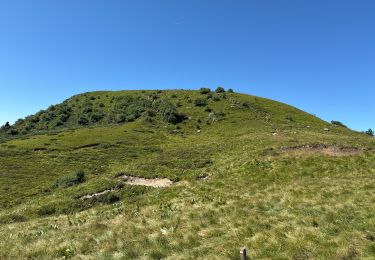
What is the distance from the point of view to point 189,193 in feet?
87.3

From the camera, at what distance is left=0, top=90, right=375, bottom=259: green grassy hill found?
12719 millimetres

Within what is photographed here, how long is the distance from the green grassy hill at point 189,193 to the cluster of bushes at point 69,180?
156mm

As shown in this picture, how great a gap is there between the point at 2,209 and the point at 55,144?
87.2 feet

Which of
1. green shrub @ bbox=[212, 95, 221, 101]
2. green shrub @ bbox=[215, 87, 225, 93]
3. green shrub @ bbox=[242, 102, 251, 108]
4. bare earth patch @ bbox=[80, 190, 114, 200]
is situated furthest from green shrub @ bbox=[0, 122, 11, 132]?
bare earth patch @ bbox=[80, 190, 114, 200]

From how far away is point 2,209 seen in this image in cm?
3281

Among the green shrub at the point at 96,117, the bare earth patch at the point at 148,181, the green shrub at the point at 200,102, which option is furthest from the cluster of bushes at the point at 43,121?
the bare earth patch at the point at 148,181

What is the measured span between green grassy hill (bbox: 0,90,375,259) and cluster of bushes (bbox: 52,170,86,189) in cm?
16

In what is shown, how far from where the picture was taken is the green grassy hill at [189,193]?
1272cm

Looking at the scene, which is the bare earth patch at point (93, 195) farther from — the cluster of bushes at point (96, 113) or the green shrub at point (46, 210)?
the cluster of bushes at point (96, 113)

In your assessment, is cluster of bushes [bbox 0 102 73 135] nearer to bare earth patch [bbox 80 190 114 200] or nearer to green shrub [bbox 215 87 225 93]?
green shrub [bbox 215 87 225 93]

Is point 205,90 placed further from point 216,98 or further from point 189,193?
point 189,193

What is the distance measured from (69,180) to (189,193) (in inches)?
700

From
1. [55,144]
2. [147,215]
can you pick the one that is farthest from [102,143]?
[147,215]

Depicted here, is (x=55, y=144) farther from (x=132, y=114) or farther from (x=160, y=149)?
(x=132, y=114)
